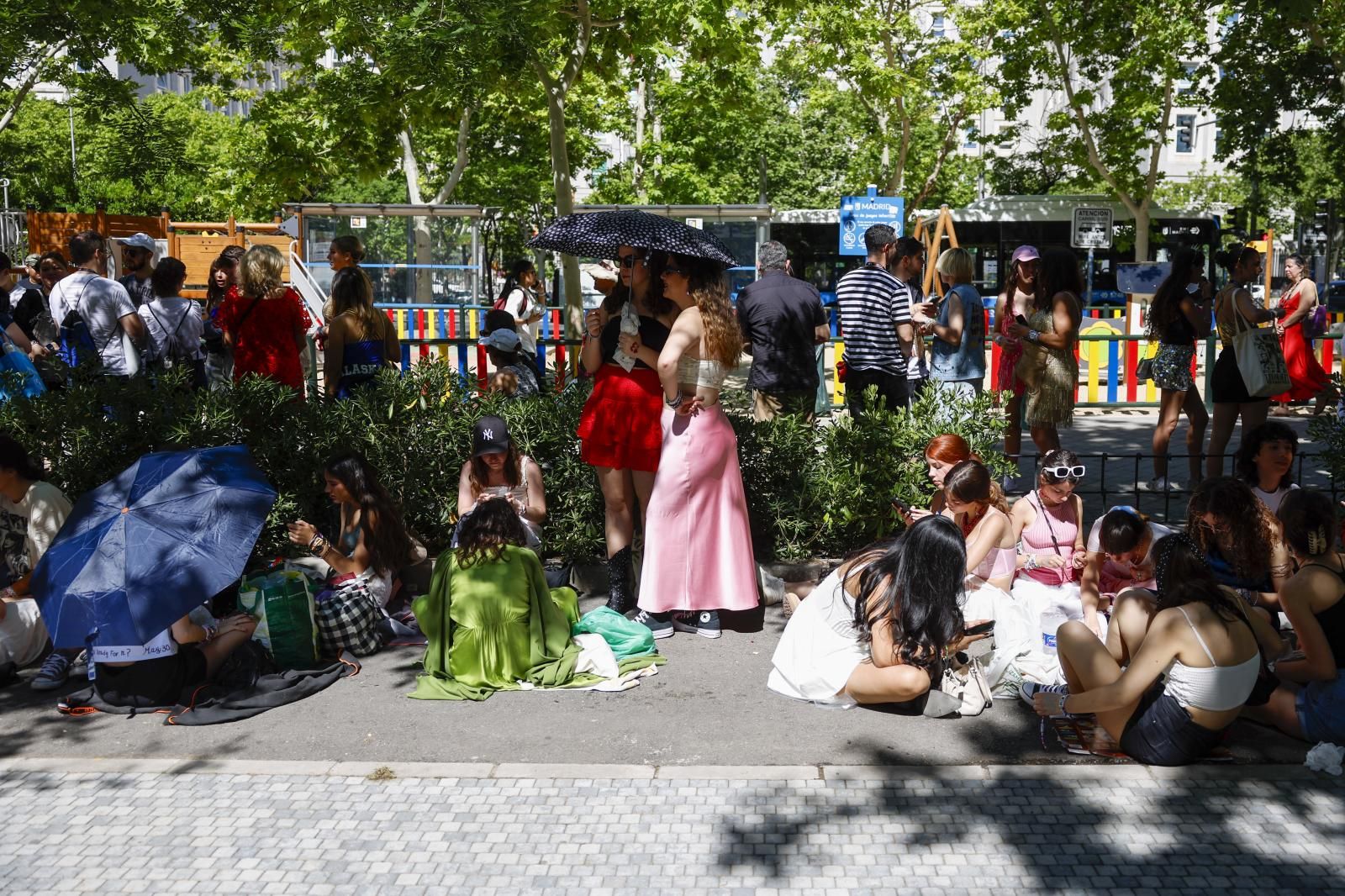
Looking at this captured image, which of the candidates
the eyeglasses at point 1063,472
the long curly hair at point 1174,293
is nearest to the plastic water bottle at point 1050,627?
the eyeglasses at point 1063,472

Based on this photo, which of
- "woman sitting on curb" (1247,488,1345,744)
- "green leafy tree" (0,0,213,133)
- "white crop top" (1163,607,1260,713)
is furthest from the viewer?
"green leafy tree" (0,0,213,133)

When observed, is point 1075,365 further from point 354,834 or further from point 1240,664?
point 354,834

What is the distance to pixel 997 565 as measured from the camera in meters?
6.31

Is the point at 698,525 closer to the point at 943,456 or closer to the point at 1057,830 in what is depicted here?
the point at 943,456

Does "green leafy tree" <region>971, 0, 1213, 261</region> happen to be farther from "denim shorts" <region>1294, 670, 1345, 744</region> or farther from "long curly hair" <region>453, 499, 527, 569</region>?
"long curly hair" <region>453, 499, 527, 569</region>

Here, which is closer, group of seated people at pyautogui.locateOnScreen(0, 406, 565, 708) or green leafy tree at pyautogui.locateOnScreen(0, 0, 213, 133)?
group of seated people at pyautogui.locateOnScreen(0, 406, 565, 708)

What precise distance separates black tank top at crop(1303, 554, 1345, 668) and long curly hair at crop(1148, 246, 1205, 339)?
177 inches

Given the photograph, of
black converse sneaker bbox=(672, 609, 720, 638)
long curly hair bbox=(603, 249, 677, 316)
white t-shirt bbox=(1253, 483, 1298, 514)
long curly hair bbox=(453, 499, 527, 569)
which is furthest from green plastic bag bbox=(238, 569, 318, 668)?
white t-shirt bbox=(1253, 483, 1298, 514)

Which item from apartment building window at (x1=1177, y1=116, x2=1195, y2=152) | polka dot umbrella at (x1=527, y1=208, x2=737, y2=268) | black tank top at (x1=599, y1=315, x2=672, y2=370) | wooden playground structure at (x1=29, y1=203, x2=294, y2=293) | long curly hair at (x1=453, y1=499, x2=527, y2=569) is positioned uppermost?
apartment building window at (x1=1177, y1=116, x2=1195, y2=152)

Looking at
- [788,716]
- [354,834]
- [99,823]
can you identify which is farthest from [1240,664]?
[99,823]

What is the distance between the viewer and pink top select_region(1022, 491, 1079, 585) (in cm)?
649

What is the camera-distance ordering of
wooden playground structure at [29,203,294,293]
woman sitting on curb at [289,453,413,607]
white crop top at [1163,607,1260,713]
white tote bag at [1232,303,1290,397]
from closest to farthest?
1. white crop top at [1163,607,1260,713]
2. woman sitting on curb at [289,453,413,607]
3. white tote bag at [1232,303,1290,397]
4. wooden playground structure at [29,203,294,293]

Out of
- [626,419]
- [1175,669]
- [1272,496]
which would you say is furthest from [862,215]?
[1175,669]

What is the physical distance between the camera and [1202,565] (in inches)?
196
